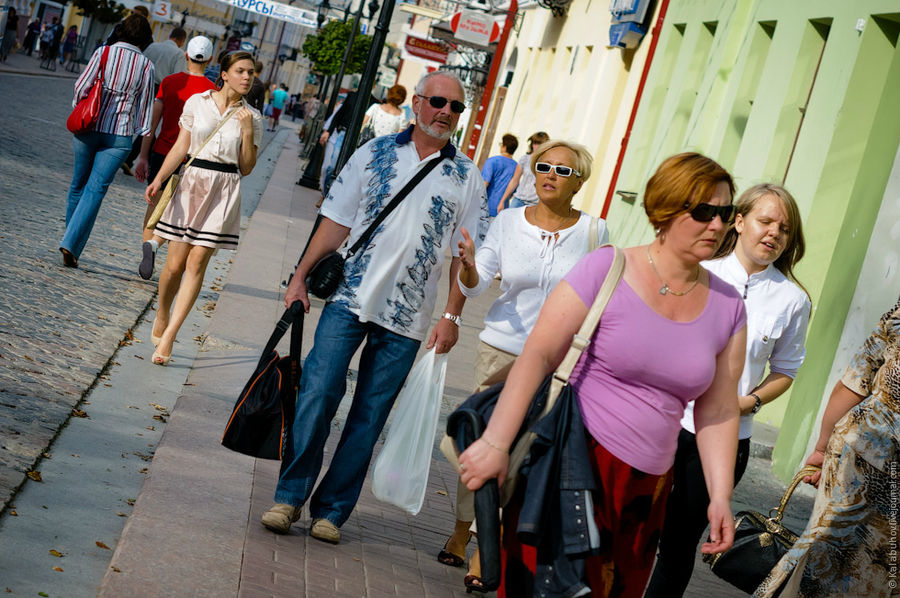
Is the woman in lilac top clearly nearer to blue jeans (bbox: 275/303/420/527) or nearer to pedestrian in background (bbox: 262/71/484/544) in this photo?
pedestrian in background (bbox: 262/71/484/544)

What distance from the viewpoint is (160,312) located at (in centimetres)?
852

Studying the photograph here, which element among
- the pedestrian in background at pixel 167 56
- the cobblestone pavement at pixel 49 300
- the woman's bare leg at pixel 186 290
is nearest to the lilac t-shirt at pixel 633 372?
the cobblestone pavement at pixel 49 300

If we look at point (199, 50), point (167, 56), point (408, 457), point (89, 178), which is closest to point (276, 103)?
point (167, 56)

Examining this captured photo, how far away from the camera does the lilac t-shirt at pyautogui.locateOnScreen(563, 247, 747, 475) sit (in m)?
3.68

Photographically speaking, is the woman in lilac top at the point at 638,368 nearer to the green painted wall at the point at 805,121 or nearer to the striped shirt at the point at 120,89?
the green painted wall at the point at 805,121

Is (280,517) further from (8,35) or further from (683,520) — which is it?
(8,35)

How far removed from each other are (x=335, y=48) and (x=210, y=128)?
47416 mm

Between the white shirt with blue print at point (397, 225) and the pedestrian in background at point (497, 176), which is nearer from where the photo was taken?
the white shirt with blue print at point (397, 225)

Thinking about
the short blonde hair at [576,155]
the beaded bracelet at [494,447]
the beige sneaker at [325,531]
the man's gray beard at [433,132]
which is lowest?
the beige sneaker at [325,531]

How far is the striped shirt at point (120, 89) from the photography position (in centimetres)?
1062

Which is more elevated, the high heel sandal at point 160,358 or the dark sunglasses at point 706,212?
the dark sunglasses at point 706,212

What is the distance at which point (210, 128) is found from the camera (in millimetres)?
8594

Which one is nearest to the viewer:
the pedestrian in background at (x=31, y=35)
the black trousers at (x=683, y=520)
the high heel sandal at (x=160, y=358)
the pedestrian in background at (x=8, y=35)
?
the black trousers at (x=683, y=520)

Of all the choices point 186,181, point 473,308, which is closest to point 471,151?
point 473,308
